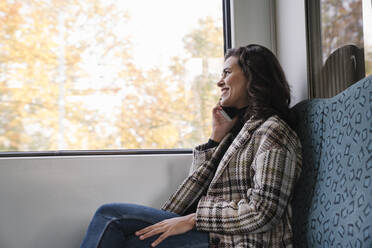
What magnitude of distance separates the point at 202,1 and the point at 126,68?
0.56 m

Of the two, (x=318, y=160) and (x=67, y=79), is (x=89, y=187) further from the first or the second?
(x=318, y=160)

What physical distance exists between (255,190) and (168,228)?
317mm

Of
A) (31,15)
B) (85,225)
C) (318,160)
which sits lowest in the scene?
(85,225)

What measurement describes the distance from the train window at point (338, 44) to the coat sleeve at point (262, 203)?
349mm

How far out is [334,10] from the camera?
4.51ft

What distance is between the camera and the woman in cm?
119

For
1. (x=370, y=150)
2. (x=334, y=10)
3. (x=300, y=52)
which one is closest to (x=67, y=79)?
(x=300, y=52)

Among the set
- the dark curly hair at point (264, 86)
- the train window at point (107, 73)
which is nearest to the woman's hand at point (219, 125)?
the dark curly hair at point (264, 86)

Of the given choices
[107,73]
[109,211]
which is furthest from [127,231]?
[107,73]

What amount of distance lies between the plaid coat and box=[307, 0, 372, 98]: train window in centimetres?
27

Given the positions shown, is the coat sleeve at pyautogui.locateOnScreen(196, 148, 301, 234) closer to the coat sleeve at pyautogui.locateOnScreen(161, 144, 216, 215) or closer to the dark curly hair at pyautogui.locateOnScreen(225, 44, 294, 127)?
the dark curly hair at pyautogui.locateOnScreen(225, 44, 294, 127)

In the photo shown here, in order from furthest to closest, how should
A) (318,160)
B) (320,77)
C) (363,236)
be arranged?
(320,77), (318,160), (363,236)

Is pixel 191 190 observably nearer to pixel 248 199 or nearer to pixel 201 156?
pixel 201 156

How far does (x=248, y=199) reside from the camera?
126cm
